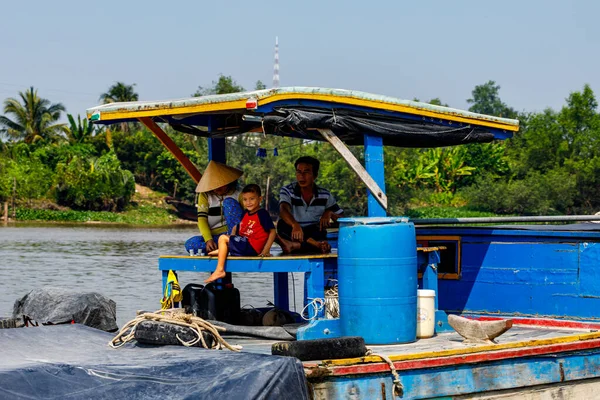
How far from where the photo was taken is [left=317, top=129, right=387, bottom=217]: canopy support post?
7113 millimetres

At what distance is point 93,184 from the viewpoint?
5597cm

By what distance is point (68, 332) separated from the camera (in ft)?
22.4

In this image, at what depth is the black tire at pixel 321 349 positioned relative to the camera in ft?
19.4

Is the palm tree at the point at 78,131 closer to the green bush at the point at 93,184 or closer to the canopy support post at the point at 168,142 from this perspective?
the green bush at the point at 93,184

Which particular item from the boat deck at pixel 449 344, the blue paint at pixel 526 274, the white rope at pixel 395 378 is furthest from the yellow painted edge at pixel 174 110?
the blue paint at pixel 526 274

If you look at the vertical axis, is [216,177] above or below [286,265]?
above

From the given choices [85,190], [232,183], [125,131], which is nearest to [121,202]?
[85,190]

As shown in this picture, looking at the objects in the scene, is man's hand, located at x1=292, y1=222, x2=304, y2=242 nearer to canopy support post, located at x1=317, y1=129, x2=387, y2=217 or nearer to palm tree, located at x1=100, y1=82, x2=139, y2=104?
canopy support post, located at x1=317, y1=129, x2=387, y2=217

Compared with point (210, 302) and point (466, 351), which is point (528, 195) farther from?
point (466, 351)

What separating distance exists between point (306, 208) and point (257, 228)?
857 mm

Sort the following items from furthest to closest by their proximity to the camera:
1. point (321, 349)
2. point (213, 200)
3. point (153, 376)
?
point (213, 200) < point (321, 349) < point (153, 376)

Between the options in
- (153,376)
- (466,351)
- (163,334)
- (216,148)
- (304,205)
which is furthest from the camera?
(216,148)

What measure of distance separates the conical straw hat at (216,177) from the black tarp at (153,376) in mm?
2435

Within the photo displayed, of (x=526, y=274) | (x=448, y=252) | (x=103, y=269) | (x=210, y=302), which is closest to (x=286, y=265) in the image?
(x=210, y=302)
